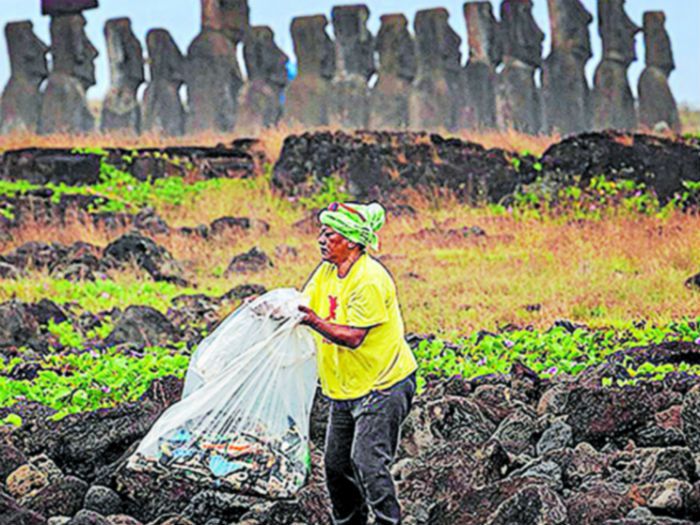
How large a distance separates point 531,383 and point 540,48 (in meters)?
23.8

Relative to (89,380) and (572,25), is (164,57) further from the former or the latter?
(89,380)

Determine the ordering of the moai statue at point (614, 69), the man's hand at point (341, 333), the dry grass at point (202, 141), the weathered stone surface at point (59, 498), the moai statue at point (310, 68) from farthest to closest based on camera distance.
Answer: the moai statue at point (310, 68) < the moai statue at point (614, 69) < the dry grass at point (202, 141) < the weathered stone surface at point (59, 498) < the man's hand at point (341, 333)

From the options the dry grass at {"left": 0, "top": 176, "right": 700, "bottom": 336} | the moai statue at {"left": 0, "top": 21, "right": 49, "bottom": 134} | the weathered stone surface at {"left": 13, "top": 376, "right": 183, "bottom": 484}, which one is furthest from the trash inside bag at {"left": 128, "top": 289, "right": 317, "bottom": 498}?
the moai statue at {"left": 0, "top": 21, "right": 49, "bottom": 134}

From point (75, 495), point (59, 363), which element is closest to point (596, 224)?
point (59, 363)

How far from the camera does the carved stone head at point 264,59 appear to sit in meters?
32.7

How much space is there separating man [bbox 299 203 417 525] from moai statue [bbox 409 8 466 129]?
25.5 meters

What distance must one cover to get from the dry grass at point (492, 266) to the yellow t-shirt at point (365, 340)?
5.85m

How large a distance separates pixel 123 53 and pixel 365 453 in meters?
28.3

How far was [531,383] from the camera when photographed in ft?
30.0

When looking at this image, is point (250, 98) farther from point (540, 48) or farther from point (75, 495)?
point (75, 495)

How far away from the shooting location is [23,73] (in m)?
33.5

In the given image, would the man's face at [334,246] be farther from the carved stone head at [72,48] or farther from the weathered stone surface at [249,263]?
the carved stone head at [72,48]

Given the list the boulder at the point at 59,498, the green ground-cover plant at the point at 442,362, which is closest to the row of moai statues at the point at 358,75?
the green ground-cover plant at the point at 442,362

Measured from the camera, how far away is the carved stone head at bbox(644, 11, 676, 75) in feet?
103
